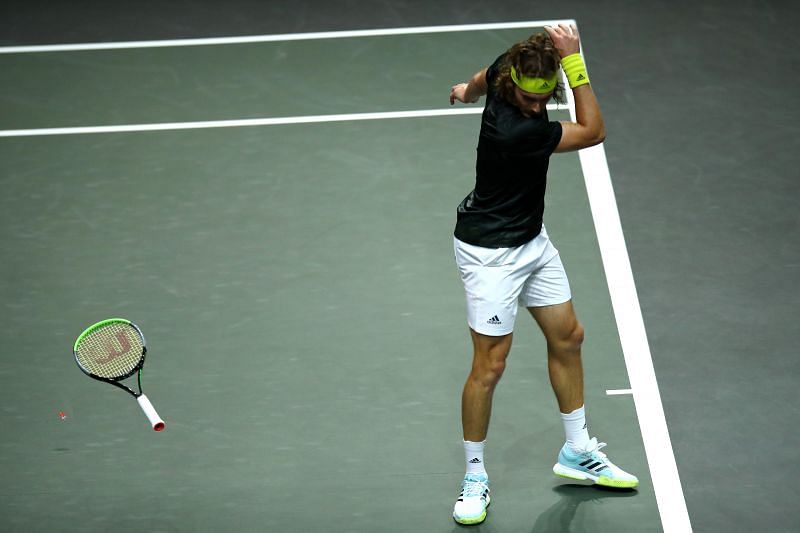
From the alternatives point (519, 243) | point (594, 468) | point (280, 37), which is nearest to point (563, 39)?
point (519, 243)

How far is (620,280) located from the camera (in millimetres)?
6816

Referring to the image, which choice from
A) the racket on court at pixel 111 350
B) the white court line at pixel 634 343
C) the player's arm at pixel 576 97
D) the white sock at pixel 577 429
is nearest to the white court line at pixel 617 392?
the white court line at pixel 634 343

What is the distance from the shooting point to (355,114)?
26.8ft

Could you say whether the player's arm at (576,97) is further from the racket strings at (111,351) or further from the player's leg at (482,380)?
the racket strings at (111,351)

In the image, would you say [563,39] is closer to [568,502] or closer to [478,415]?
[478,415]

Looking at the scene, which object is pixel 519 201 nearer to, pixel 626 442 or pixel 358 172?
pixel 626 442

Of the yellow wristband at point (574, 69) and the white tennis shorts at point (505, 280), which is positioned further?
the white tennis shorts at point (505, 280)

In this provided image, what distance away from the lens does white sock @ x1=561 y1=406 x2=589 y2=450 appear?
217 inches

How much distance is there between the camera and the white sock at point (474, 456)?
544 centimetres

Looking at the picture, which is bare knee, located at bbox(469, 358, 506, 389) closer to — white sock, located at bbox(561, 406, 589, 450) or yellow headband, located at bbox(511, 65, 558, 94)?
white sock, located at bbox(561, 406, 589, 450)

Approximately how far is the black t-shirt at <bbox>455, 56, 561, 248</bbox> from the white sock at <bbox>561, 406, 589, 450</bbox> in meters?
0.86

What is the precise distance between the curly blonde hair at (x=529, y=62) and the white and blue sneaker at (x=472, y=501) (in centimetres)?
168

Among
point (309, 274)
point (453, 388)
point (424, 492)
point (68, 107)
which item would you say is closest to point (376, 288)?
point (309, 274)

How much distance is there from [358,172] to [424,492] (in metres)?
2.62
